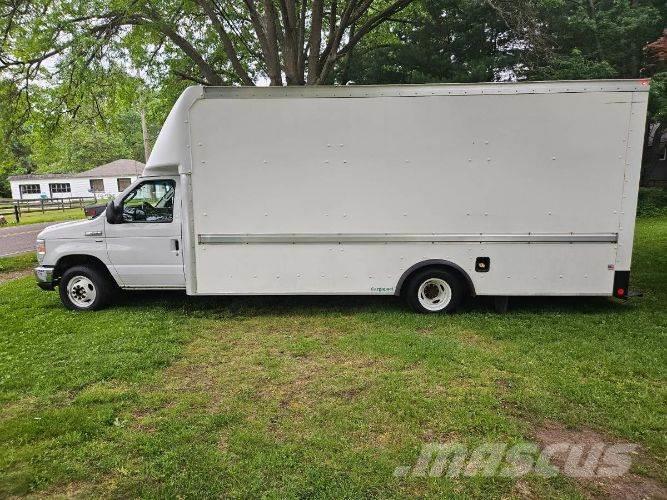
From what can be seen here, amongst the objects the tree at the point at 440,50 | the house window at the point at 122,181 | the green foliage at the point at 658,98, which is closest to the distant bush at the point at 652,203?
the green foliage at the point at 658,98

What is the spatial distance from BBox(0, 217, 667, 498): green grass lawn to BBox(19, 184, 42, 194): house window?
2088 inches

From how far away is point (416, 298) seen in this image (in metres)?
6.60

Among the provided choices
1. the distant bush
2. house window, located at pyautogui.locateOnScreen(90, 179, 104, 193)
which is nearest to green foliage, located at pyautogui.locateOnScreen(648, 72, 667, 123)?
the distant bush

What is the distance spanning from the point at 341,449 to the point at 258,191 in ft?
12.6

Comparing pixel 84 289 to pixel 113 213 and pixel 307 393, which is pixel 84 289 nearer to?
pixel 113 213

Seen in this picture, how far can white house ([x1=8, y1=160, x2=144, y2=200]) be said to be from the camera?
5088 cm

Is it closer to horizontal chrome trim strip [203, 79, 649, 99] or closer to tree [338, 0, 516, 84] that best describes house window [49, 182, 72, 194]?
tree [338, 0, 516, 84]

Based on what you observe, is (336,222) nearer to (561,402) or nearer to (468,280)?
(468,280)

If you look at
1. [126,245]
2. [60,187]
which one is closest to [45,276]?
[126,245]

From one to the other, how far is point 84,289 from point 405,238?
16.6 ft

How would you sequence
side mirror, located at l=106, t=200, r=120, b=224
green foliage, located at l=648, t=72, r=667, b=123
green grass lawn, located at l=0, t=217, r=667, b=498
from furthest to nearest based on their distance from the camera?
green foliage, located at l=648, t=72, r=667, b=123, side mirror, located at l=106, t=200, r=120, b=224, green grass lawn, located at l=0, t=217, r=667, b=498

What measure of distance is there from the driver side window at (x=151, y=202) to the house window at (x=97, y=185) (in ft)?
164

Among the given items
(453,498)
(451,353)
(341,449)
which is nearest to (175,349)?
(341,449)

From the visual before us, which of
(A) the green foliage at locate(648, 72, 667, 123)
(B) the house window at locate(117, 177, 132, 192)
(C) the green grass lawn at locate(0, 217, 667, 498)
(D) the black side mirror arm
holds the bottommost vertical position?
(C) the green grass lawn at locate(0, 217, 667, 498)
